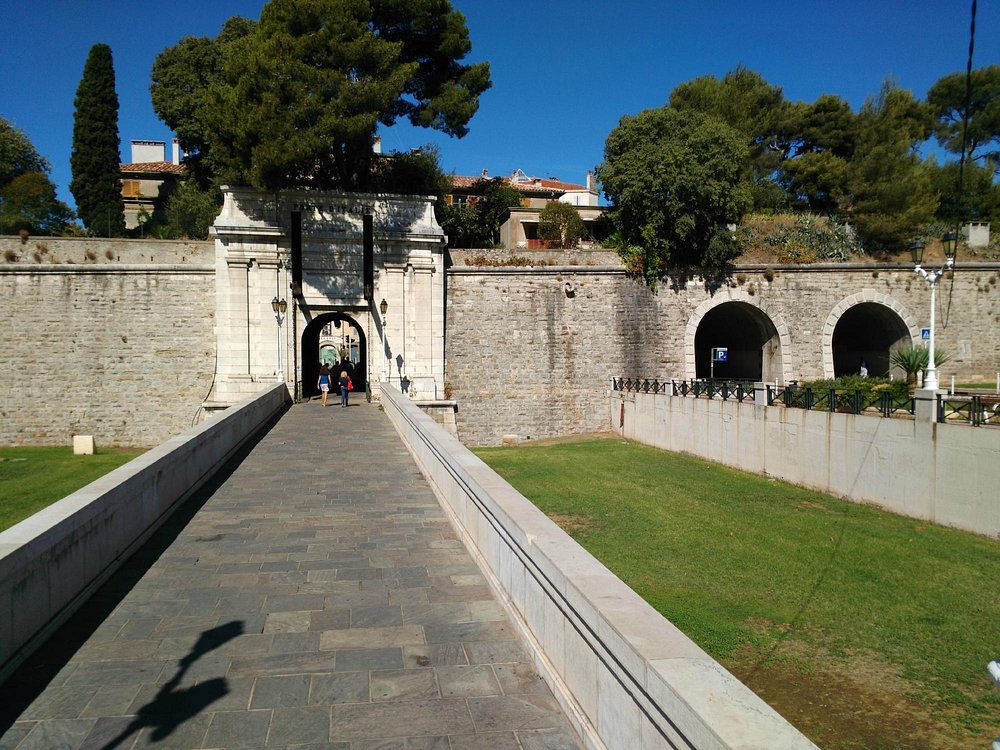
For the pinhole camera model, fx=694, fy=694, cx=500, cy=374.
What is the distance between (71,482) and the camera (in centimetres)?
1686

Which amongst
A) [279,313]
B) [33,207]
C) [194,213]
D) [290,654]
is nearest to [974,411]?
[290,654]

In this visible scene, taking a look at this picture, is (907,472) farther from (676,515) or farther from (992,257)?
(992,257)

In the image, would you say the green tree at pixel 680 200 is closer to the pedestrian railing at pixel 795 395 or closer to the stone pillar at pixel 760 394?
the pedestrian railing at pixel 795 395

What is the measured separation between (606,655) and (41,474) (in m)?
19.6

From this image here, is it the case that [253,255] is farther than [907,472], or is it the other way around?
[253,255]

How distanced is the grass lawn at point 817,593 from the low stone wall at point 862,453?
41cm

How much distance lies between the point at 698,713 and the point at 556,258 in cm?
2294

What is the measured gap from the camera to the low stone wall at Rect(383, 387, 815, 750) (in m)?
2.10

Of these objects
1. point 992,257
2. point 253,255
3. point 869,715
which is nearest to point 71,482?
point 253,255

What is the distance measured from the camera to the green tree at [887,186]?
26.5 m

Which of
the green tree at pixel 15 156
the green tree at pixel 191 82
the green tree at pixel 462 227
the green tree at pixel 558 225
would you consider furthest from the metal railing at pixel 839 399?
the green tree at pixel 15 156

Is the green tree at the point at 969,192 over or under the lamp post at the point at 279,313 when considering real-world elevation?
over

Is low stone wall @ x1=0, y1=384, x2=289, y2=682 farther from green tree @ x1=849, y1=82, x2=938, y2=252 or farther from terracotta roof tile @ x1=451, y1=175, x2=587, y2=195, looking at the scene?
terracotta roof tile @ x1=451, y1=175, x2=587, y2=195

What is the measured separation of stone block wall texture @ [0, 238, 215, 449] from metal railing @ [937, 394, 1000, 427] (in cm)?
1943
